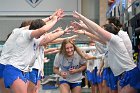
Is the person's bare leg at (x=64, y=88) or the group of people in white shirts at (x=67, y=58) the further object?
the person's bare leg at (x=64, y=88)

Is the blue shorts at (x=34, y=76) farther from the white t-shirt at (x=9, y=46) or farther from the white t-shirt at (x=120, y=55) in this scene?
the white t-shirt at (x=120, y=55)

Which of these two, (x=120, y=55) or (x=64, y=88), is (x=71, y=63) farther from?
(x=120, y=55)

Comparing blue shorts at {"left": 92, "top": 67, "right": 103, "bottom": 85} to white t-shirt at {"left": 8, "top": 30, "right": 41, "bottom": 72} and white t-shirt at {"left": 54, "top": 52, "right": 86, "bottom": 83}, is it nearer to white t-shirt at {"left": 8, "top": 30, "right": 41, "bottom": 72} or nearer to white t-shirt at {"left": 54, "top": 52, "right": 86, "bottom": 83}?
white t-shirt at {"left": 54, "top": 52, "right": 86, "bottom": 83}

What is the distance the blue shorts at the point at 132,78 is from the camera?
4723mm

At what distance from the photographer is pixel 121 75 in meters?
5.05

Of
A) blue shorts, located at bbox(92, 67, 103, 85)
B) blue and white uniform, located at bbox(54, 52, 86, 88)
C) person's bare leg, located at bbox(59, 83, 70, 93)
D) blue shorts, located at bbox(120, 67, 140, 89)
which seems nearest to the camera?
blue shorts, located at bbox(120, 67, 140, 89)

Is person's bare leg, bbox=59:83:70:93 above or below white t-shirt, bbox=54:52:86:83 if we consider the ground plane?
below

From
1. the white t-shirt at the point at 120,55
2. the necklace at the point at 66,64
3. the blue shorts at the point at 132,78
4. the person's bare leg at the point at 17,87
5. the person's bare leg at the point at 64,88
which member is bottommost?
the person's bare leg at the point at 64,88

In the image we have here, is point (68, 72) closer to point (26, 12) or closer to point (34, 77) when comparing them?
point (34, 77)

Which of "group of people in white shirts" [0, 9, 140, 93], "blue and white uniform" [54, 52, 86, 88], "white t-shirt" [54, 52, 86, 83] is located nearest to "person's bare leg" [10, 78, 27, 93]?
"group of people in white shirts" [0, 9, 140, 93]

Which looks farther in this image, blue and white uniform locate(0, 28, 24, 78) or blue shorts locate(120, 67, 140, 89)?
blue and white uniform locate(0, 28, 24, 78)

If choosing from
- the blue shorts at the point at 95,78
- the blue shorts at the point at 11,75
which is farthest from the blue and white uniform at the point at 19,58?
the blue shorts at the point at 95,78

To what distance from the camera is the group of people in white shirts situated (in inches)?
189

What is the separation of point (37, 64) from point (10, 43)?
150cm
